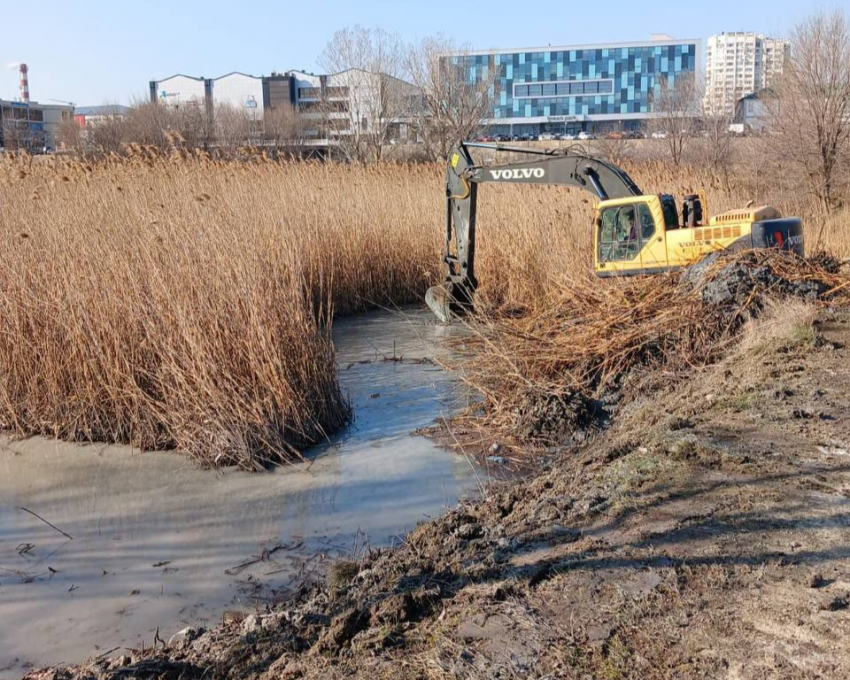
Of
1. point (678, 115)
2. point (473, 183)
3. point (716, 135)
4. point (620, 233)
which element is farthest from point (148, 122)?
point (620, 233)

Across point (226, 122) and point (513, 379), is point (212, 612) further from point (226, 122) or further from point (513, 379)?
point (226, 122)

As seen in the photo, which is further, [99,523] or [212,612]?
[99,523]

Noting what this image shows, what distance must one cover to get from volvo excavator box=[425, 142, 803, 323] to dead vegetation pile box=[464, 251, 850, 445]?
315mm

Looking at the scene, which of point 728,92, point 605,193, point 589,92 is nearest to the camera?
point 605,193

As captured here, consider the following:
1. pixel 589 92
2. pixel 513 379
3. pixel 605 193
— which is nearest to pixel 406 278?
pixel 605 193

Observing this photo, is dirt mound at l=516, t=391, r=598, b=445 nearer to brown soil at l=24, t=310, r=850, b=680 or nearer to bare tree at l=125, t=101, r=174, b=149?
brown soil at l=24, t=310, r=850, b=680

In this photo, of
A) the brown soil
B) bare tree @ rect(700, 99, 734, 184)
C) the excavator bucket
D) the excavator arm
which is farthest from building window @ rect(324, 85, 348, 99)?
the brown soil

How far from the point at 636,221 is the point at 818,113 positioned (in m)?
11.0

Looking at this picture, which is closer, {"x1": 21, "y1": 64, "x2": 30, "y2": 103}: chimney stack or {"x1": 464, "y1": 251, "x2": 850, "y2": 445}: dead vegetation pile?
{"x1": 464, "y1": 251, "x2": 850, "y2": 445}: dead vegetation pile

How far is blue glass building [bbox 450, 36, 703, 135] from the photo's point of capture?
95750 mm

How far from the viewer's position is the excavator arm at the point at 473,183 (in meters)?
9.85

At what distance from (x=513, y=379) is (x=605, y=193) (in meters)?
2.98

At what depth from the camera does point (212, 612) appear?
4391mm

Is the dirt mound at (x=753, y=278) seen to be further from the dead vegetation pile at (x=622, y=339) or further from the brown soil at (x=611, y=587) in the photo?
the brown soil at (x=611, y=587)
